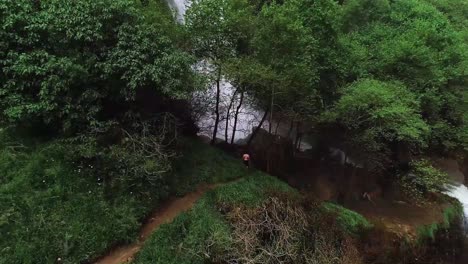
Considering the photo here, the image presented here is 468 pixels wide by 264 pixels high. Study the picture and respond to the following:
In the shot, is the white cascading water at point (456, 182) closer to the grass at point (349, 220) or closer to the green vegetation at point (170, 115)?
the green vegetation at point (170, 115)

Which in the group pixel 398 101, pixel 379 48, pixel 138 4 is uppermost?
pixel 379 48

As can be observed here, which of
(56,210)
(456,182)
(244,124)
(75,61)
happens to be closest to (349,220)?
(244,124)

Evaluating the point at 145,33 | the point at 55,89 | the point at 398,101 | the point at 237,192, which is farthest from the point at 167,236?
the point at 398,101

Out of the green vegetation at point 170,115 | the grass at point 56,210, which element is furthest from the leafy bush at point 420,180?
the grass at point 56,210

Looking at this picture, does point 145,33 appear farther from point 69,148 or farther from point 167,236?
point 167,236

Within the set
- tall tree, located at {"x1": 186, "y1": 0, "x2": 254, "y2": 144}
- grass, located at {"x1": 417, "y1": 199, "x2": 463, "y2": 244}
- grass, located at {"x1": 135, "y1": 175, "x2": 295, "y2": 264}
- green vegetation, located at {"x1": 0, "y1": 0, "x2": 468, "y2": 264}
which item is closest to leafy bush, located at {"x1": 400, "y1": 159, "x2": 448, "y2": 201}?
green vegetation, located at {"x1": 0, "y1": 0, "x2": 468, "y2": 264}

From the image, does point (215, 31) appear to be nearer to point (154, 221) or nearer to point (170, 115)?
point (170, 115)
